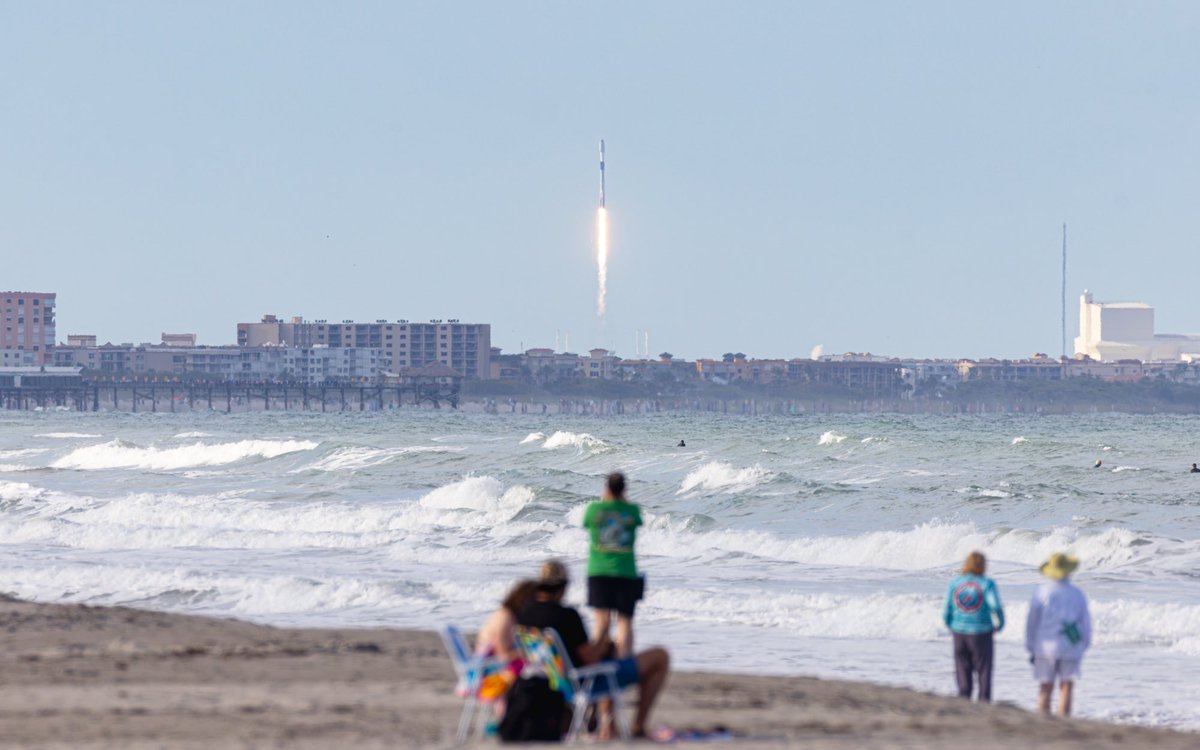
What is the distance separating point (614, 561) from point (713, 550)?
17221 millimetres

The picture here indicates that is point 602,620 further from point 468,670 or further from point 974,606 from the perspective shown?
point 974,606

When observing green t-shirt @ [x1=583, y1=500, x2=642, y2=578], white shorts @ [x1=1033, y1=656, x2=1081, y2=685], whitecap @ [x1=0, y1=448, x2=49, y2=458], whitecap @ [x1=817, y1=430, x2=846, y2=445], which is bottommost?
whitecap @ [x1=0, y1=448, x2=49, y2=458]

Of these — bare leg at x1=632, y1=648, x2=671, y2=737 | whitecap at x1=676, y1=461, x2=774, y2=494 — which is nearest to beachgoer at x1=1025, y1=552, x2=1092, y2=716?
bare leg at x1=632, y1=648, x2=671, y2=737

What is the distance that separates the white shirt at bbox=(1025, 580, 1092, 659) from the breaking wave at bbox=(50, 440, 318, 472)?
5510 centimetres

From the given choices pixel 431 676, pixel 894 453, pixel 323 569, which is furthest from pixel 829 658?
pixel 894 453

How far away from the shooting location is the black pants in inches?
488

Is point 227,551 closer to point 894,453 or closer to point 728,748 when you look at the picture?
point 728,748

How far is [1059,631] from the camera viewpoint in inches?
470

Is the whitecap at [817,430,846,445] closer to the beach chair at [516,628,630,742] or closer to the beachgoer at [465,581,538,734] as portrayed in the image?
the beach chair at [516,628,630,742]

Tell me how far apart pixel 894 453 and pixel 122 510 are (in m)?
33.9

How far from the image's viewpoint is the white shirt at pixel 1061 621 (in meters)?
11.9

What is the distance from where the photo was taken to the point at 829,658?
16.3 m

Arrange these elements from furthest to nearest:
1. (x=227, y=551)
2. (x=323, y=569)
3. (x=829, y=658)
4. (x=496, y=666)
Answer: (x=227, y=551) → (x=323, y=569) → (x=829, y=658) → (x=496, y=666)

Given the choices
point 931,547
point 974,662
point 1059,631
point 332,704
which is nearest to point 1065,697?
point 1059,631
